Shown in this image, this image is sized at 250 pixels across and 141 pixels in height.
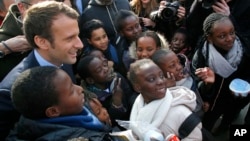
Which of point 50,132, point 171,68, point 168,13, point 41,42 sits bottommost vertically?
point 171,68

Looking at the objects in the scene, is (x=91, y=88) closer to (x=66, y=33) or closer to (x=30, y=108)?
(x=66, y=33)

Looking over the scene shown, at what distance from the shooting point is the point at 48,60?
1.75 meters

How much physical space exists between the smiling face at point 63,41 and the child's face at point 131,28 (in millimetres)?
1171

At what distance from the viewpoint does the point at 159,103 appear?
6.08 feet

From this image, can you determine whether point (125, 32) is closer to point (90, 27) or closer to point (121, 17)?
point (121, 17)

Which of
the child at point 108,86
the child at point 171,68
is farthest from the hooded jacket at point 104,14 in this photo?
the child at point 171,68

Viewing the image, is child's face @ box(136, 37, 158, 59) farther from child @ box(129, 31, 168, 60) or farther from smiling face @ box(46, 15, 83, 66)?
smiling face @ box(46, 15, 83, 66)

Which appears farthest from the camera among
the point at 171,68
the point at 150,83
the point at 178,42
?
the point at 178,42

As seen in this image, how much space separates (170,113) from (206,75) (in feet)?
2.44

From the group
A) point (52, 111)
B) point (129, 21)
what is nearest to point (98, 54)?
point (129, 21)

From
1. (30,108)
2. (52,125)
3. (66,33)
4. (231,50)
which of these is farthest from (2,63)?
(231,50)

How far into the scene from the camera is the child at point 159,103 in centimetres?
179

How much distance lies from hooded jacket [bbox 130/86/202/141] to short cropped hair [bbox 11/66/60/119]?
628 millimetres

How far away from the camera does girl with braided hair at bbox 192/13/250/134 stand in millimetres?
2463
